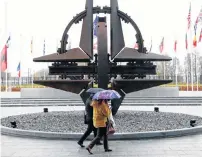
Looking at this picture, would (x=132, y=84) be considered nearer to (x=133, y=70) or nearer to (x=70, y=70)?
(x=133, y=70)

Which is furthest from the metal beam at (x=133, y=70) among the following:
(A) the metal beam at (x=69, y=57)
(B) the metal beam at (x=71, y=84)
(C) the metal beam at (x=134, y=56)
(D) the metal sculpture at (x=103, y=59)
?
(B) the metal beam at (x=71, y=84)

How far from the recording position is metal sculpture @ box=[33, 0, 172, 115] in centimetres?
1283

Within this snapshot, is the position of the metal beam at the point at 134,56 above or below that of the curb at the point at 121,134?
above

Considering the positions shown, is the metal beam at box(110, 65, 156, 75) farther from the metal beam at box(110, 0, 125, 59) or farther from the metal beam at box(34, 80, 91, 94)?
the metal beam at box(34, 80, 91, 94)

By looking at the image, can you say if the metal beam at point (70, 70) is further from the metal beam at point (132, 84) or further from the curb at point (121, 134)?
the curb at point (121, 134)

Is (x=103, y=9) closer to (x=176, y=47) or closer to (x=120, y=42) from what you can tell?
(x=120, y=42)

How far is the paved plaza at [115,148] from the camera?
7.40 m

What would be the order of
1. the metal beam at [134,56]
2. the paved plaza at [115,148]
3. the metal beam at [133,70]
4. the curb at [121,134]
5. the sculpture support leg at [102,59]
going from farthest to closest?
the metal beam at [133,70], the metal beam at [134,56], the sculpture support leg at [102,59], the curb at [121,134], the paved plaza at [115,148]

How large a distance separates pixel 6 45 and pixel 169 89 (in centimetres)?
1603

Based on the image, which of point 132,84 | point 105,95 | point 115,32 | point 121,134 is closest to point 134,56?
point 132,84

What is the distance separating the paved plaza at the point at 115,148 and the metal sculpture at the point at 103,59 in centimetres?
389

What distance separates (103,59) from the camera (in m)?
12.4

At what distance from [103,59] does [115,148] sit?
504 centimetres

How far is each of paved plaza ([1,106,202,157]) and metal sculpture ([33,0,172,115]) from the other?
389 cm
